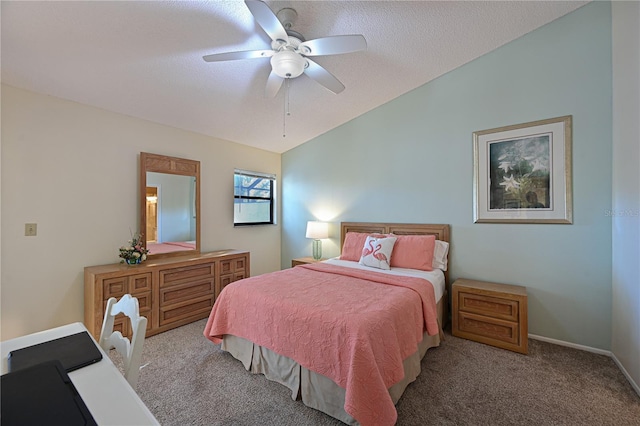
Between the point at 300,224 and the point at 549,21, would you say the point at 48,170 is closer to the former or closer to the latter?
the point at 300,224

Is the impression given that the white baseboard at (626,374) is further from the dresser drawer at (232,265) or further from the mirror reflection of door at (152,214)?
the mirror reflection of door at (152,214)

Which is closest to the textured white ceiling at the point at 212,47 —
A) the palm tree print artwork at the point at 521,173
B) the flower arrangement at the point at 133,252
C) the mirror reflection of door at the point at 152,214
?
the mirror reflection of door at the point at 152,214

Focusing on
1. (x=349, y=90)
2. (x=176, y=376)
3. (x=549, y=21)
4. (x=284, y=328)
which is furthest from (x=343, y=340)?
(x=549, y=21)

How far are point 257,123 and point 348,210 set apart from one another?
1.85 m

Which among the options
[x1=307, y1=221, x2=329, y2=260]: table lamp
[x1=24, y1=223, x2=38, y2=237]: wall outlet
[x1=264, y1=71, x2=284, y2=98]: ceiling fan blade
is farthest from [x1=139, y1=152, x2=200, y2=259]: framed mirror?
[x1=264, y1=71, x2=284, y2=98]: ceiling fan blade

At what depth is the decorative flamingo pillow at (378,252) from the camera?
3065 mm

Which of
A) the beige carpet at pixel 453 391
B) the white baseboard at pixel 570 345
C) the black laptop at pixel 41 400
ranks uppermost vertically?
the black laptop at pixel 41 400

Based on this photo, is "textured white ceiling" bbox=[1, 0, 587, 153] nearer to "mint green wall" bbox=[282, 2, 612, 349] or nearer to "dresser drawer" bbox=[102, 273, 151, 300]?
"mint green wall" bbox=[282, 2, 612, 349]

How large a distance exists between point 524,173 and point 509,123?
57 centimetres

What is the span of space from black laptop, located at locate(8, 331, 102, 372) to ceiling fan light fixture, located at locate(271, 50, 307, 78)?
6.62 feet

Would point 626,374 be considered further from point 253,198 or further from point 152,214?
point 152,214

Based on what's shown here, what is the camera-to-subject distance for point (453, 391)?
6.46 feet

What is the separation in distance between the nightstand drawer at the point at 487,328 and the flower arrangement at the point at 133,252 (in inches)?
136

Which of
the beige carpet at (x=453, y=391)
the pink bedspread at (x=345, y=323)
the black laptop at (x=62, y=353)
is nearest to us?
the black laptop at (x=62, y=353)
